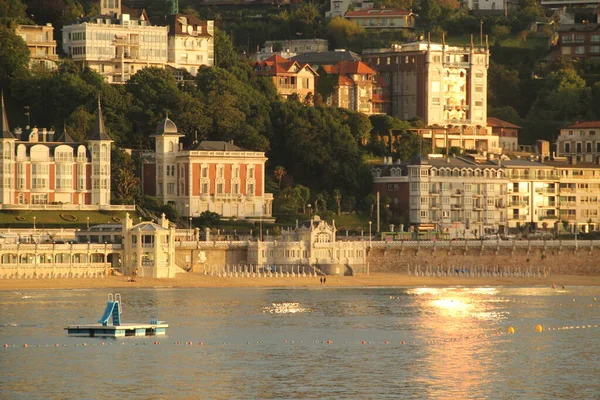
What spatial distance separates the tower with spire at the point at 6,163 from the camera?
147750mm

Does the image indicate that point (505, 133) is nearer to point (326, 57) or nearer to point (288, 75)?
point (326, 57)

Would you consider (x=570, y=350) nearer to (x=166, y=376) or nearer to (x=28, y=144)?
(x=166, y=376)

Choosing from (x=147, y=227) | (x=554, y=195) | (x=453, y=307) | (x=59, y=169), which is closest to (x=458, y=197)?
→ (x=554, y=195)

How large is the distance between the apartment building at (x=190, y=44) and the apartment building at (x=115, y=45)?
185cm

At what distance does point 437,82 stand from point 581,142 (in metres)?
15.3

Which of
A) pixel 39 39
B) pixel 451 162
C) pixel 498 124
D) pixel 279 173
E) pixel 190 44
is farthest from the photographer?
pixel 498 124

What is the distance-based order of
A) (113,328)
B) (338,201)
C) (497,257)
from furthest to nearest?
(338,201) < (497,257) < (113,328)

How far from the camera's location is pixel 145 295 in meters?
126

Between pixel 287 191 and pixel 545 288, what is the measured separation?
26110 mm

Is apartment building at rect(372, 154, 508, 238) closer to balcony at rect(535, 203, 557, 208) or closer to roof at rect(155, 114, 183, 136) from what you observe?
balcony at rect(535, 203, 557, 208)

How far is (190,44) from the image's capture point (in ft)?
582

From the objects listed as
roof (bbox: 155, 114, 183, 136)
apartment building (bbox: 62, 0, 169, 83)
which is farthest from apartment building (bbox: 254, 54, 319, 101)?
roof (bbox: 155, 114, 183, 136)

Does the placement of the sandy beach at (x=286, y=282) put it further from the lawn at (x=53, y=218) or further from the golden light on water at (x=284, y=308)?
the golden light on water at (x=284, y=308)

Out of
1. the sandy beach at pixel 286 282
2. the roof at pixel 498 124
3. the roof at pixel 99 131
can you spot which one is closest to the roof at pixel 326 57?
the roof at pixel 498 124
